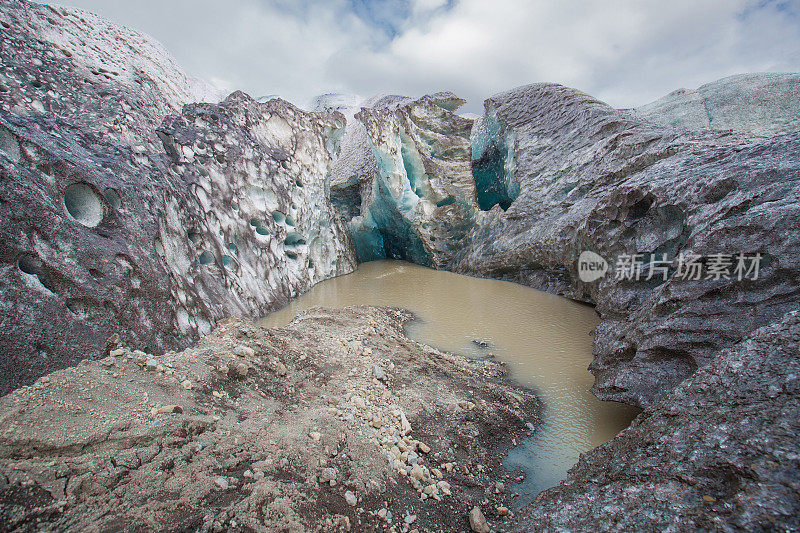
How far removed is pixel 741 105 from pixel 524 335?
63.8ft

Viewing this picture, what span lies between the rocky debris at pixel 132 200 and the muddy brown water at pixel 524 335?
4.45ft

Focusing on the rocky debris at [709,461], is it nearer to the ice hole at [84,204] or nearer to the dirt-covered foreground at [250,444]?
the dirt-covered foreground at [250,444]

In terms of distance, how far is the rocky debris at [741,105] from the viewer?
47.2 ft

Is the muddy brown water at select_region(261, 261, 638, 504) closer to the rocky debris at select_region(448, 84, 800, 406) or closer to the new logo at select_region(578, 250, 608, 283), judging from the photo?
the rocky debris at select_region(448, 84, 800, 406)

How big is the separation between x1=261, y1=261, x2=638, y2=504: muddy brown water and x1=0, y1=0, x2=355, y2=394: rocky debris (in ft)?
4.45

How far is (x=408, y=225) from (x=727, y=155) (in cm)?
788

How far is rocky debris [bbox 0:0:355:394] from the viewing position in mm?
2922

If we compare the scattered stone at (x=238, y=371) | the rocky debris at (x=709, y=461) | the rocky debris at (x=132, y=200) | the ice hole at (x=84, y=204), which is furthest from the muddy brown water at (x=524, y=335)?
the ice hole at (x=84, y=204)

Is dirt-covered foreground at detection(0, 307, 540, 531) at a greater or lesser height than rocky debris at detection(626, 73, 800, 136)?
lesser

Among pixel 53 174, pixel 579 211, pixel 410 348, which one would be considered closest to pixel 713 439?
pixel 410 348

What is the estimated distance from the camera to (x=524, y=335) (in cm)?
522

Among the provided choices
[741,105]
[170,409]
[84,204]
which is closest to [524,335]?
[170,409]

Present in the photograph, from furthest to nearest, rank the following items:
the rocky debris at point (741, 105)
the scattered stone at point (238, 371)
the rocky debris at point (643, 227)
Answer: the rocky debris at point (741, 105) → the rocky debris at point (643, 227) → the scattered stone at point (238, 371)

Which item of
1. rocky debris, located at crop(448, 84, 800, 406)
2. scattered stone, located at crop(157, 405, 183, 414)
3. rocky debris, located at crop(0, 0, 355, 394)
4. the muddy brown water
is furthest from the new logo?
scattered stone, located at crop(157, 405, 183, 414)
